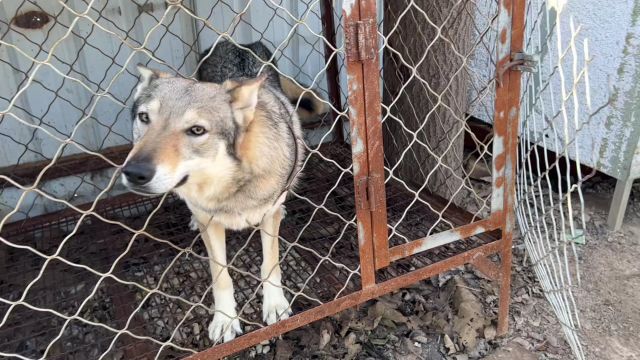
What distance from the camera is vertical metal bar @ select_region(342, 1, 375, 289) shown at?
5.71ft

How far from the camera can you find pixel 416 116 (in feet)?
10.1

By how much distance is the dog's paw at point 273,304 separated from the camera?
2385 millimetres

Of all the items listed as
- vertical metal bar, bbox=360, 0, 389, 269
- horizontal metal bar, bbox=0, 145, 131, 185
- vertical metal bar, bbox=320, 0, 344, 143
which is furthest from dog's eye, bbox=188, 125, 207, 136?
horizontal metal bar, bbox=0, 145, 131, 185

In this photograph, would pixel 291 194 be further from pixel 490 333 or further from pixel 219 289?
pixel 490 333

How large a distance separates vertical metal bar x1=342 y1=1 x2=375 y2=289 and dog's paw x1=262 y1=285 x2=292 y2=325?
1.56 ft

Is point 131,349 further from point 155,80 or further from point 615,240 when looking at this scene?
point 615,240

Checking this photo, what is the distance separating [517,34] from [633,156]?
1713 mm

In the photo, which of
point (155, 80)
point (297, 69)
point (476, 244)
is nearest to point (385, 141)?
point (297, 69)

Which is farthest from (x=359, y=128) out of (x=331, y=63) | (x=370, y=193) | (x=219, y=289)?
(x=331, y=63)

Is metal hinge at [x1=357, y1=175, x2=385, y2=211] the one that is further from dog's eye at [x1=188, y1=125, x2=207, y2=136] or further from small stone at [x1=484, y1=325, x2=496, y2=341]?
small stone at [x1=484, y1=325, x2=496, y2=341]

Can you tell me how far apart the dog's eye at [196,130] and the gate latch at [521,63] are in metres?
1.21

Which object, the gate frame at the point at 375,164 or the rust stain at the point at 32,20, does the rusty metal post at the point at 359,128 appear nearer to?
the gate frame at the point at 375,164

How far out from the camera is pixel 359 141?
1.90 metres

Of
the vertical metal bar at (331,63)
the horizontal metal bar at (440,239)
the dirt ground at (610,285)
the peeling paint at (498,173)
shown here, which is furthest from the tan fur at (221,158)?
the dirt ground at (610,285)
